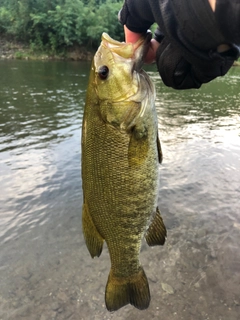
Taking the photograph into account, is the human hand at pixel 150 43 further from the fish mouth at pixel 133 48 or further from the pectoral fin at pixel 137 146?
the pectoral fin at pixel 137 146

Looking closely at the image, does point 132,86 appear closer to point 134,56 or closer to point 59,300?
point 134,56

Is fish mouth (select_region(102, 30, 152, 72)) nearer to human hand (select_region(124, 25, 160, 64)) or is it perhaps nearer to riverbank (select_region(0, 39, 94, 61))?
human hand (select_region(124, 25, 160, 64))

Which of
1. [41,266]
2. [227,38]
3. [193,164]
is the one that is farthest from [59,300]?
[193,164]

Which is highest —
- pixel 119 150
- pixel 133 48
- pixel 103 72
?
pixel 133 48

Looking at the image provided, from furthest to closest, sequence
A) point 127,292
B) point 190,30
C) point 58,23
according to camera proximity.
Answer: point 58,23
point 127,292
point 190,30

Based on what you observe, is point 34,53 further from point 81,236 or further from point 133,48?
point 133,48

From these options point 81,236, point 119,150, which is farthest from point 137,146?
point 81,236

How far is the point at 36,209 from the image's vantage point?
5742 mm

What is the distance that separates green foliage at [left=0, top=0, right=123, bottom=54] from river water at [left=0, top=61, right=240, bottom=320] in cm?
3754

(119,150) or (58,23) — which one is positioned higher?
(119,150)

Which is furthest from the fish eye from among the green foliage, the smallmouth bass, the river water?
the green foliage

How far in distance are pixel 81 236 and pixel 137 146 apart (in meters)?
3.55

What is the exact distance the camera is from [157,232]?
225 cm

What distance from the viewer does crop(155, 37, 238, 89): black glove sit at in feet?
4.97
